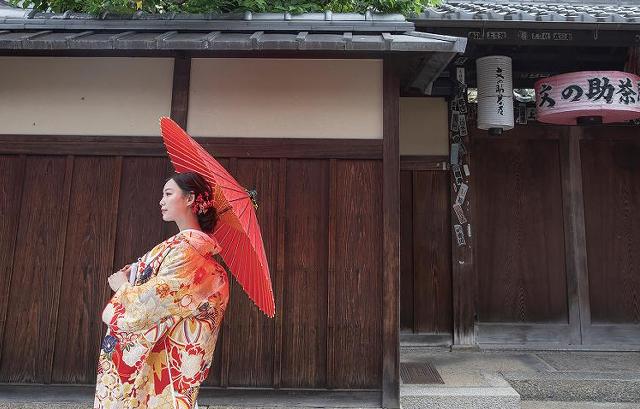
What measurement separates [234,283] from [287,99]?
1.92m

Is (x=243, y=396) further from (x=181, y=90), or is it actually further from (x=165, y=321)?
(x=181, y=90)

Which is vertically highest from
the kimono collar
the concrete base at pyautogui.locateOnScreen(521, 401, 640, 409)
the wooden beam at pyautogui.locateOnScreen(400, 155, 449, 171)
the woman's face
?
the wooden beam at pyautogui.locateOnScreen(400, 155, 449, 171)

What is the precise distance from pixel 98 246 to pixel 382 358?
297cm

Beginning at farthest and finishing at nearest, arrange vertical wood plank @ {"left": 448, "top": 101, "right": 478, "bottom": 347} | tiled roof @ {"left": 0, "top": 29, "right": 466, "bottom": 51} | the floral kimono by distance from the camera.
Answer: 1. vertical wood plank @ {"left": 448, "top": 101, "right": 478, "bottom": 347}
2. tiled roof @ {"left": 0, "top": 29, "right": 466, "bottom": 51}
3. the floral kimono

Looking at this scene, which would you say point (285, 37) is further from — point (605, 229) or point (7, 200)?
point (605, 229)

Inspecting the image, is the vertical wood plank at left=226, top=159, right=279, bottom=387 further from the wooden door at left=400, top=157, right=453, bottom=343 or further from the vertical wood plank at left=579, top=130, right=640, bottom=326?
the vertical wood plank at left=579, top=130, right=640, bottom=326

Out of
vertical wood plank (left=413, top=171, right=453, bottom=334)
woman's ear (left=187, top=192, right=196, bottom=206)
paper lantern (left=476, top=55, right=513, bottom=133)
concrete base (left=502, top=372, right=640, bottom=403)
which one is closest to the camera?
woman's ear (left=187, top=192, right=196, bottom=206)

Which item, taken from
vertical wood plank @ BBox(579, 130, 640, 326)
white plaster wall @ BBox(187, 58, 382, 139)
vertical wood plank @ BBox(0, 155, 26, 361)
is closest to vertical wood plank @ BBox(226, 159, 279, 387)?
white plaster wall @ BBox(187, 58, 382, 139)

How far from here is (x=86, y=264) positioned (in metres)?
4.02

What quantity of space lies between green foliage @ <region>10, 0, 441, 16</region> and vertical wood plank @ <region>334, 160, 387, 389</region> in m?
1.76

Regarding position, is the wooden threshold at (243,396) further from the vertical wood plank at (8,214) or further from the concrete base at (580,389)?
the concrete base at (580,389)

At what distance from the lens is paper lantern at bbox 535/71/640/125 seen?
5043 mm

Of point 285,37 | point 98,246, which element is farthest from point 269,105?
point 98,246

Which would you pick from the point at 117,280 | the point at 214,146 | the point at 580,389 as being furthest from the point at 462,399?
the point at 214,146
